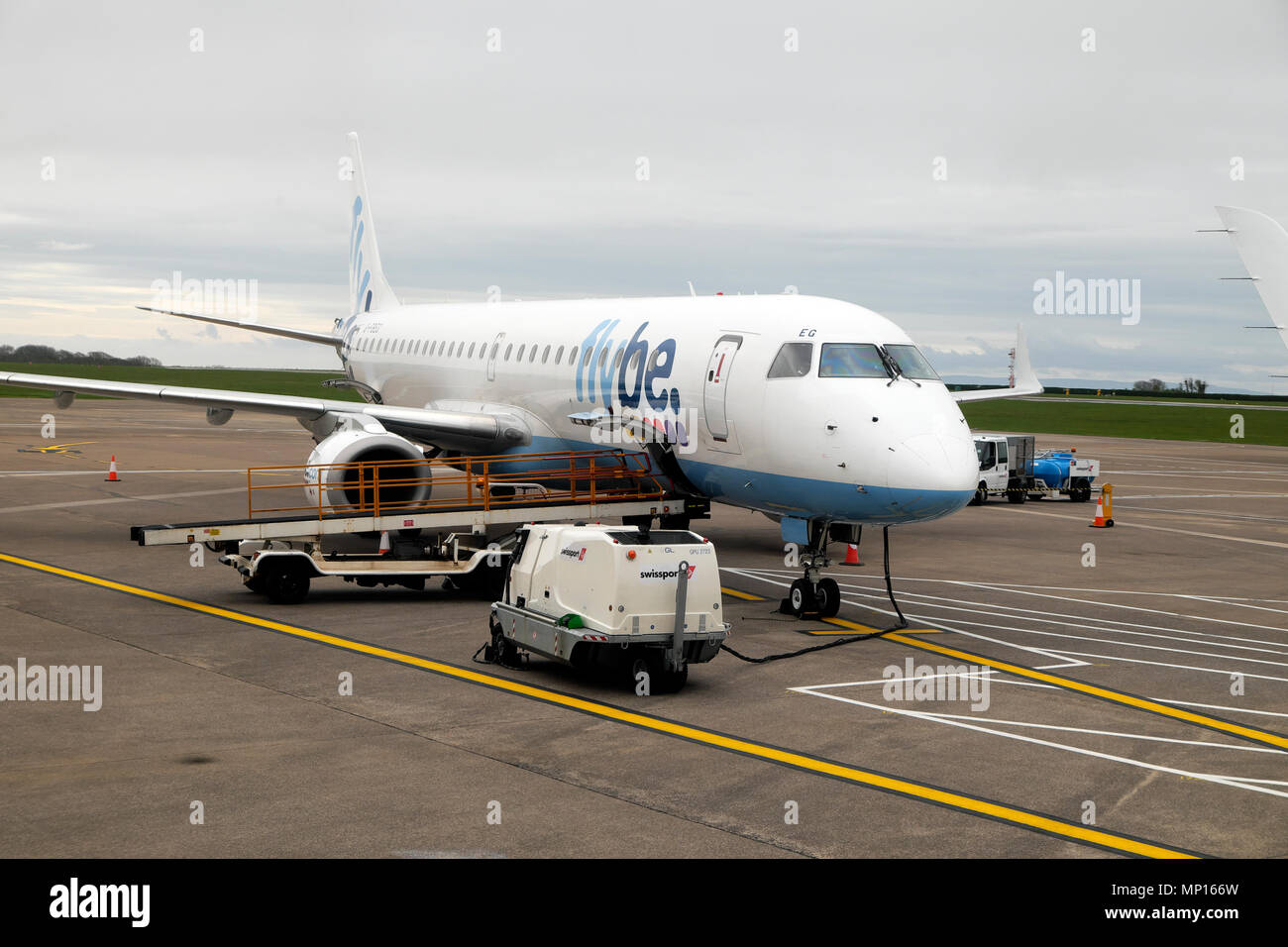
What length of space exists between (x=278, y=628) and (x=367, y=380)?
21256 mm

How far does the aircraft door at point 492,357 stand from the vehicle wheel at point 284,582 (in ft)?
33.8

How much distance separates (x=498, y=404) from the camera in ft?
96.9

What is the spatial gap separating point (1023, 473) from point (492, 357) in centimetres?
1993

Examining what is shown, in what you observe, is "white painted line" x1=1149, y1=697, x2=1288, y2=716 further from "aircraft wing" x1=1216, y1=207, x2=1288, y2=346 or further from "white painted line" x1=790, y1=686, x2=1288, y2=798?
"aircraft wing" x1=1216, y1=207, x2=1288, y2=346

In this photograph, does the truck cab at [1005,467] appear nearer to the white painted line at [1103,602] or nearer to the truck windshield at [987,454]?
the truck windshield at [987,454]

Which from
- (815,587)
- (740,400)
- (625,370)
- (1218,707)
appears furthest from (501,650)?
(625,370)

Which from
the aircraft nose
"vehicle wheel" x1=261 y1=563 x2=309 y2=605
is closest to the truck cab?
the aircraft nose

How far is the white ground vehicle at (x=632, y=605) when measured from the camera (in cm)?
1457

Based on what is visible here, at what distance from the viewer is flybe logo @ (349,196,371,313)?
42.8m

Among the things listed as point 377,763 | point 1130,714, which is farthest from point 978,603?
point 377,763

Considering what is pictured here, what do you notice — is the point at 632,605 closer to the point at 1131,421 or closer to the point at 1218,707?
the point at 1218,707

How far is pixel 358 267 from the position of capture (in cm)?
4350
